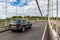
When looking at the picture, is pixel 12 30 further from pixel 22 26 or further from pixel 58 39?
pixel 58 39

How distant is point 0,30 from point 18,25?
6.62 ft

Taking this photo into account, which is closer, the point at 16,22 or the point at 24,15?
the point at 16,22

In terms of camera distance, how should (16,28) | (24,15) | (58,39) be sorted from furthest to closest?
(24,15), (16,28), (58,39)

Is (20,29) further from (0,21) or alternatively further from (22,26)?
(0,21)

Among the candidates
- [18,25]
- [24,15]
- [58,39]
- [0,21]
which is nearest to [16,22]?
[18,25]

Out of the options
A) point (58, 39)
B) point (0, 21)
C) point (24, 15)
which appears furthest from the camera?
point (24, 15)

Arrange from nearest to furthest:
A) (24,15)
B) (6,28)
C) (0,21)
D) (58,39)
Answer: (58,39), (6,28), (0,21), (24,15)

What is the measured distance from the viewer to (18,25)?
16.8 meters

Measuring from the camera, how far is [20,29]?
16.7m

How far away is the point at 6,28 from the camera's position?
18750mm

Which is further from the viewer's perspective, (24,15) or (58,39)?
(24,15)

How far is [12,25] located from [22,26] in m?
1.12

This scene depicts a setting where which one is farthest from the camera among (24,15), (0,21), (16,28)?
(24,15)

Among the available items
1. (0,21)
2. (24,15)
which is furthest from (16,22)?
(24,15)
